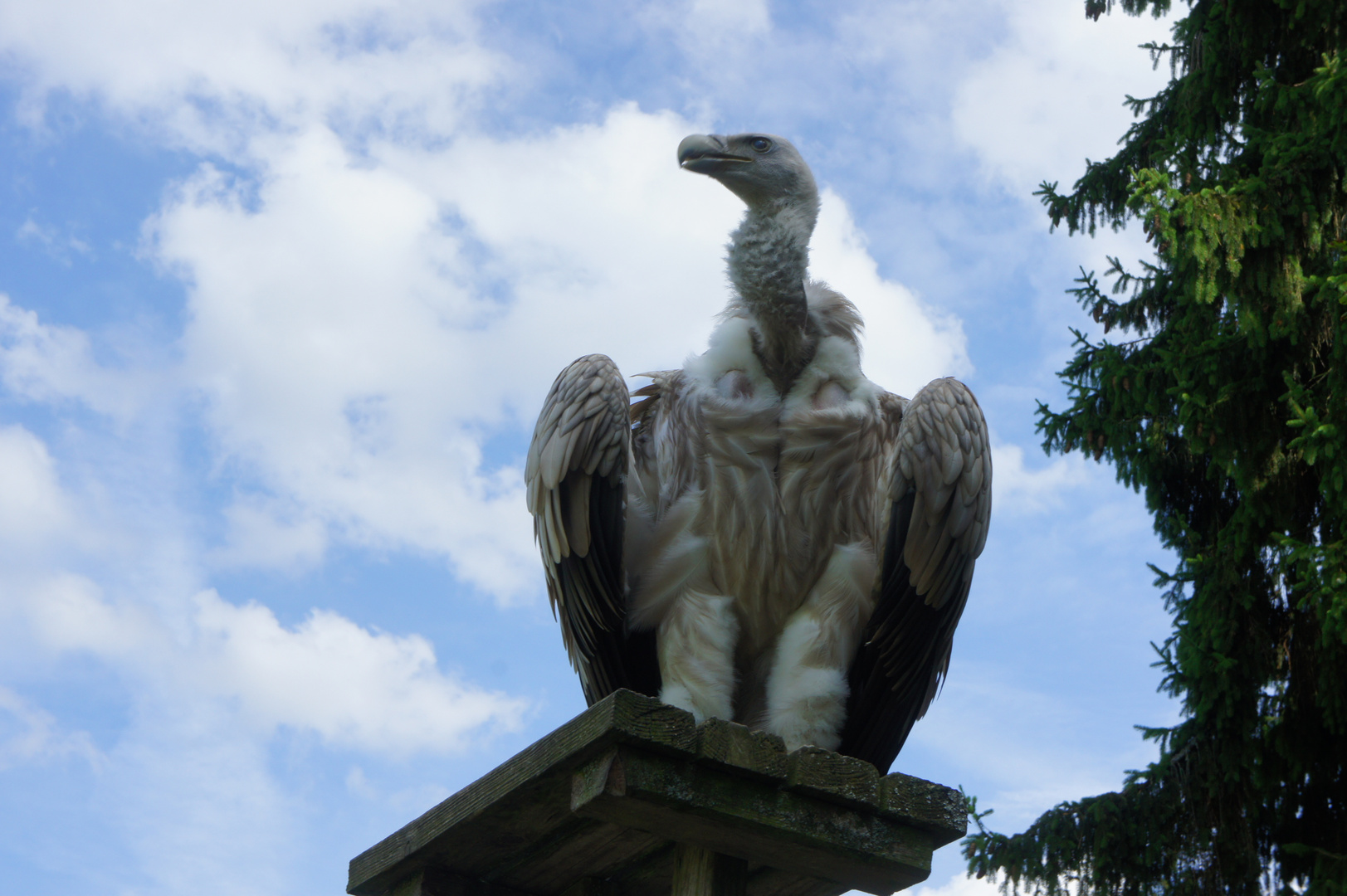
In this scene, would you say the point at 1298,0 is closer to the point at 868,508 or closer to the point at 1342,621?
the point at 1342,621

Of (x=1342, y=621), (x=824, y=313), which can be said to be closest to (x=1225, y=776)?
(x=1342, y=621)

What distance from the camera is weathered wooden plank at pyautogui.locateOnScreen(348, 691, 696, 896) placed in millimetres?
2627

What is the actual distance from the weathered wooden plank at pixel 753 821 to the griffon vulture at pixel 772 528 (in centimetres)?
70

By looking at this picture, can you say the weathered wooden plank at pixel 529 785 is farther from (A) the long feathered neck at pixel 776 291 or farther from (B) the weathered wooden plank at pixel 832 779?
(A) the long feathered neck at pixel 776 291

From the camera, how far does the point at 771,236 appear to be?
3.99m

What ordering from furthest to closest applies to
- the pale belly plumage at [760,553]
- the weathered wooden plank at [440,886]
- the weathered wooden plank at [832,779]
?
the pale belly plumage at [760,553] → the weathered wooden plank at [440,886] → the weathered wooden plank at [832,779]

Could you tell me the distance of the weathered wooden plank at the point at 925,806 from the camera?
2830mm

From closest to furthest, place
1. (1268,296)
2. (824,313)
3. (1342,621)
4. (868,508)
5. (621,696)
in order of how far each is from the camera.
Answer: (621,696) → (868,508) → (824,313) → (1342,621) → (1268,296)

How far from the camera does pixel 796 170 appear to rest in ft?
13.5

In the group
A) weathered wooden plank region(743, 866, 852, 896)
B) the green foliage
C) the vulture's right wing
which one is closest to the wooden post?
weathered wooden plank region(743, 866, 852, 896)

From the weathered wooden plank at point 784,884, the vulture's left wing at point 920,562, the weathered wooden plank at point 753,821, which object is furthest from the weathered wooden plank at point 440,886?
the vulture's left wing at point 920,562

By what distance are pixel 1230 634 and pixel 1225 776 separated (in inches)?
32.1

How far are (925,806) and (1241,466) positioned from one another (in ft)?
17.3

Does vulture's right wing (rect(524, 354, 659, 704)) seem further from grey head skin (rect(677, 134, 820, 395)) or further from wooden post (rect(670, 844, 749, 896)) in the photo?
wooden post (rect(670, 844, 749, 896))
